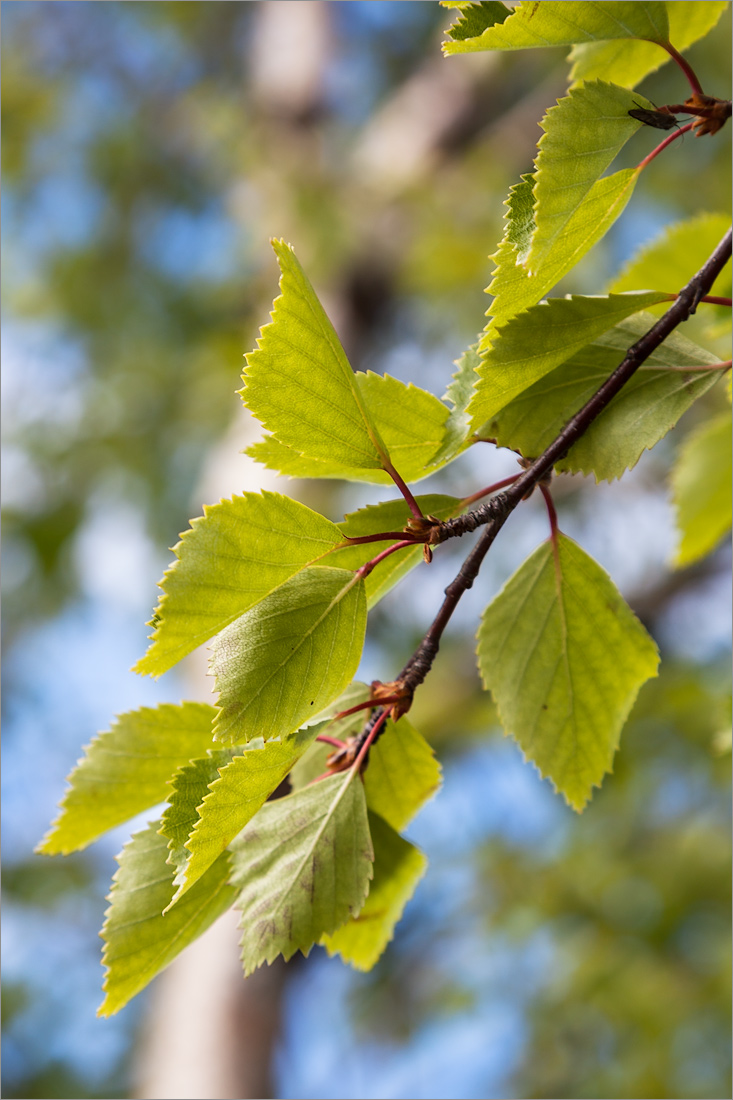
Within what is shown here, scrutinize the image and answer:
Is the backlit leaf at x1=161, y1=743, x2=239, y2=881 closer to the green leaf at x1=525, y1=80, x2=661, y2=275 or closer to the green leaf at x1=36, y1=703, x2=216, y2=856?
the green leaf at x1=36, y1=703, x2=216, y2=856

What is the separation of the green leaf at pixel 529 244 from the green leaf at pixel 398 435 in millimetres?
48

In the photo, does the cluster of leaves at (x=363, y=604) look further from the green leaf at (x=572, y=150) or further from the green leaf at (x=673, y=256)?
the green leaf at (x=673, y=256)

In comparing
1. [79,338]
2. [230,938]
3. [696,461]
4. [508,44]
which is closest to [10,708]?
[79,338]

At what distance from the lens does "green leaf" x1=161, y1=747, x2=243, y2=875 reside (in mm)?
293

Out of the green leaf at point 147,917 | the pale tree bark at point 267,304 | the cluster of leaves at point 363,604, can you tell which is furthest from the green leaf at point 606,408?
the pale tree bark at point 267,304

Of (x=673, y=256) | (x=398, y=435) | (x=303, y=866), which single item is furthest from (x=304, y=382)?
(x=673, y=256)

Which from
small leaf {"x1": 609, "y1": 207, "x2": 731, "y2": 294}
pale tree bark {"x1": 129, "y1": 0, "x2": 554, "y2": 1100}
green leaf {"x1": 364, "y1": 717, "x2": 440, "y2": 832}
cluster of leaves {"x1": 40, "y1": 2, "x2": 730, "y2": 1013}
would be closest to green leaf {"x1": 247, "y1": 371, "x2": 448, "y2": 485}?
cluster of leaves {"x1": 40, "y1": 2, "x2": 730, "y2": 1013}

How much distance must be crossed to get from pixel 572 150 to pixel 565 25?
0.19 ft

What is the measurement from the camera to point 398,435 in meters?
0.37

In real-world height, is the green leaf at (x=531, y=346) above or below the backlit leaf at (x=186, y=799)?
above

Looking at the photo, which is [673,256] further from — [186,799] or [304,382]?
[186,799]

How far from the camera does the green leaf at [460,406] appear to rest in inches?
14.2

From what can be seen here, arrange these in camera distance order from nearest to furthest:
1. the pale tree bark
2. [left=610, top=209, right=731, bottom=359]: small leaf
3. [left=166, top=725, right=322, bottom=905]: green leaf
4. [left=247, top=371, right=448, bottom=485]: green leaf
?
[left=166, top=725, right=322, bottom=905]: green leaf
[left=247, top=371, right=448, bottom=485]: green leaf
[left=610, top=209, right=731, bottom=359]: small leaf
the pale tree bark

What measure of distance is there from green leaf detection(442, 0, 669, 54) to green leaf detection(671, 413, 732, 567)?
29 centimetres
